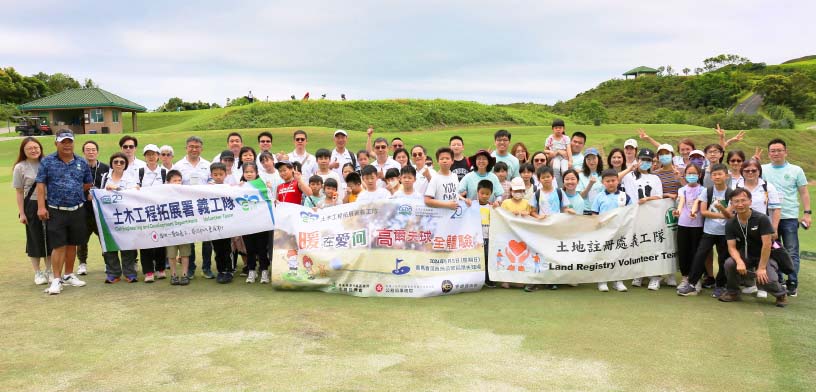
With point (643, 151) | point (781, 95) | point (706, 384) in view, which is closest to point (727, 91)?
point (781, 95)

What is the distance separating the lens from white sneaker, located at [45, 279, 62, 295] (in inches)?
236

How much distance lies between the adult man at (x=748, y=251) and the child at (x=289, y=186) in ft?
15.2

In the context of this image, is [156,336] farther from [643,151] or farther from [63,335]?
[643,151]

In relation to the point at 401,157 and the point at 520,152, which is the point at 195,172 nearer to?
the point at 401,157

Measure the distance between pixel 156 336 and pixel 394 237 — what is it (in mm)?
2558

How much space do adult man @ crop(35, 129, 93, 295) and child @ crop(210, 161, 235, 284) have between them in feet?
4.64

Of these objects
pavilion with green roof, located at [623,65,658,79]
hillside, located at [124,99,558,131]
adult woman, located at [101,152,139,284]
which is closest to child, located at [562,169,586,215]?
adult woman, located at [101,152,139,284]

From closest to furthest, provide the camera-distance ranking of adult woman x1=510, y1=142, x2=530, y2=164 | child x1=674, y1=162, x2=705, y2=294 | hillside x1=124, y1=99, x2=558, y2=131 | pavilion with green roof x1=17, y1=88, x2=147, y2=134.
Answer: child x1=674, y1=162, x2=705, y2=294, adult woman x1=510, y1=142, x2=530, y2=164, hillside x1=124, y1=99, x2=558, y2=131, pavilion with green roof x1=17, y1=88, x2=147, y2=134

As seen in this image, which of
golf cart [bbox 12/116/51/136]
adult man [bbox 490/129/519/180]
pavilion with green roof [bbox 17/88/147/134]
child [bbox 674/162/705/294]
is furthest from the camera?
pavilion with green roof [bbox 17/88/147/134]

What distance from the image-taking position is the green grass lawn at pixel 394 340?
378 centimetres

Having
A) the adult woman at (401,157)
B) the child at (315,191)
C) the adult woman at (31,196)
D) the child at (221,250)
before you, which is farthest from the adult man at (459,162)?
the adult woman at (31,196)

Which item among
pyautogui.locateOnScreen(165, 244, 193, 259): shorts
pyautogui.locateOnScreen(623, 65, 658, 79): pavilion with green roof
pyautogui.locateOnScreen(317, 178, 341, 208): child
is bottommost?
pyautogui.locateOnScreen(165, 244, 193, 259): shorts

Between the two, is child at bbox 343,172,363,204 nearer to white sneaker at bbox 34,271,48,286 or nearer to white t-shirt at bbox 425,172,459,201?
white t-shirt at bbox 425,172,459,201

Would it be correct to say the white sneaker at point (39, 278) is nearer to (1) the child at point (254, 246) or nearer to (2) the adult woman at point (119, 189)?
(2) the adult woman at point (119, 189)
